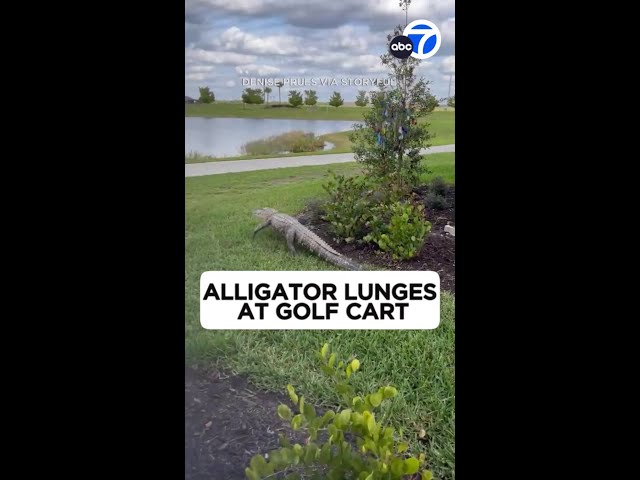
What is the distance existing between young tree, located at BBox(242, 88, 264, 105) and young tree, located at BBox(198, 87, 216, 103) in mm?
125

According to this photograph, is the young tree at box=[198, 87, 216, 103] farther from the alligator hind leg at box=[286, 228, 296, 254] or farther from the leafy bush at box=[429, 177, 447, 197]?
the leafy bush at box=[429, 177, 447, 197]

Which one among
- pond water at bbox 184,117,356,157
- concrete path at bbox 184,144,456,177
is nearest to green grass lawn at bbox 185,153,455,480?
concrete path at bbox 184,144,456,177

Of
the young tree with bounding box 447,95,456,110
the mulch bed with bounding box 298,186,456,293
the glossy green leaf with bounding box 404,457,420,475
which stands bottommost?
the glossy green leaf with bounding box 404,457,420,475

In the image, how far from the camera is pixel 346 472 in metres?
2.76

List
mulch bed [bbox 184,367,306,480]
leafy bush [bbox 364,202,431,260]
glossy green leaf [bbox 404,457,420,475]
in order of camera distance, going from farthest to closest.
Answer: leafy bush [bbox 364,202,431,260], mulch bed [bbox 184,367,306,480], glossy green leaf [bbox 404,457,420,475]

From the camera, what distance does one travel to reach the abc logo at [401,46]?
9.41 ft

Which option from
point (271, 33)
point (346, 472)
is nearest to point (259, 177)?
point (271, 33)

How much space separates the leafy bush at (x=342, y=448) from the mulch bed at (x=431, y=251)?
0.43 m

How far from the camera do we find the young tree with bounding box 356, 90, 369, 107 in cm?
292

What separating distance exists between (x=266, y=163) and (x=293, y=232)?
310mm

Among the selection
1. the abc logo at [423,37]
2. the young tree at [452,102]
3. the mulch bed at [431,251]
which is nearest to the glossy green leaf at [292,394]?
the mulch bed at [431,251]

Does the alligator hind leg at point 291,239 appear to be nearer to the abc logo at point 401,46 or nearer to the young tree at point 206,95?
the young tree at point 206,95

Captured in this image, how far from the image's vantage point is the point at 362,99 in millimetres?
2939

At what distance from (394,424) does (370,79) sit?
1.37 meters
